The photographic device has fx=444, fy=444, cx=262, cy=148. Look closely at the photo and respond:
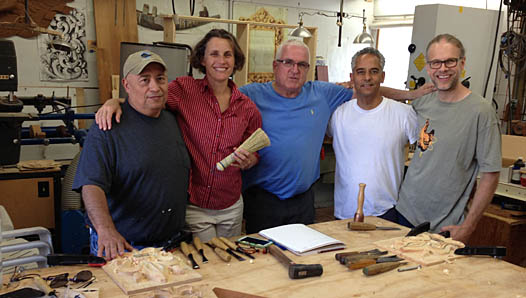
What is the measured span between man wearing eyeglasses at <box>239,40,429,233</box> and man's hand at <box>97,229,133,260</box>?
1108 millimetres

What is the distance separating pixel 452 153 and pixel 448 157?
29mm

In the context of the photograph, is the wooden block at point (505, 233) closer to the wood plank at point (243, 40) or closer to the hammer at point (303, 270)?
the hammer at point (303, 270)

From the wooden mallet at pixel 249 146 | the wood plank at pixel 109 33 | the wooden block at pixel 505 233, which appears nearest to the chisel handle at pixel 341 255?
the wooden mallet at pixel 249 146

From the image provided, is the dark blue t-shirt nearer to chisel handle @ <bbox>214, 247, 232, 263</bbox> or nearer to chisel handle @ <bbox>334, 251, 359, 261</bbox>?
chisel handle @ <bbox>214, 247, 232, 263</bbox>

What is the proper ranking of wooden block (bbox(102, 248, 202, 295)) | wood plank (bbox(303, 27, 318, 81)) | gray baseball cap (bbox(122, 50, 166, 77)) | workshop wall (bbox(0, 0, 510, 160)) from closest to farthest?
wooden block (bbox(102, 248, 202, 295)), gray baseball cap (bbox(122, 50, 166, 77)), workshop wall (bbox(0, 0, 510, 160)), wood plank (bbox(303, 27, 318, 81))

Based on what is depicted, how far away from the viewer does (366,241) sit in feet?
6.97

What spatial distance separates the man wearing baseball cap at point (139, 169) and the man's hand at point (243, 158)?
0.84 ft

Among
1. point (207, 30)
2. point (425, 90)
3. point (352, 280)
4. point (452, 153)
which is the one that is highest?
point (207, 30)

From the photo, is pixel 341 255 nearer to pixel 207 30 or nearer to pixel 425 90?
pixel 425 90

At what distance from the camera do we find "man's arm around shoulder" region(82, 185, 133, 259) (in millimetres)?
1776

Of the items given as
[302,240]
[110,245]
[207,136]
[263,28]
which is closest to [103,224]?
[110,245]

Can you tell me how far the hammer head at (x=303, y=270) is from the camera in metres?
1.69

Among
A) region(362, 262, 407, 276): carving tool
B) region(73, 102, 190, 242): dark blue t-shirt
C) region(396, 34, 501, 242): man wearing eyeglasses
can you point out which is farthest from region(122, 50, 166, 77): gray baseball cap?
region(396, 34, 501, 242): man wearing eyeglasses

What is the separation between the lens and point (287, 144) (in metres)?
2.70
